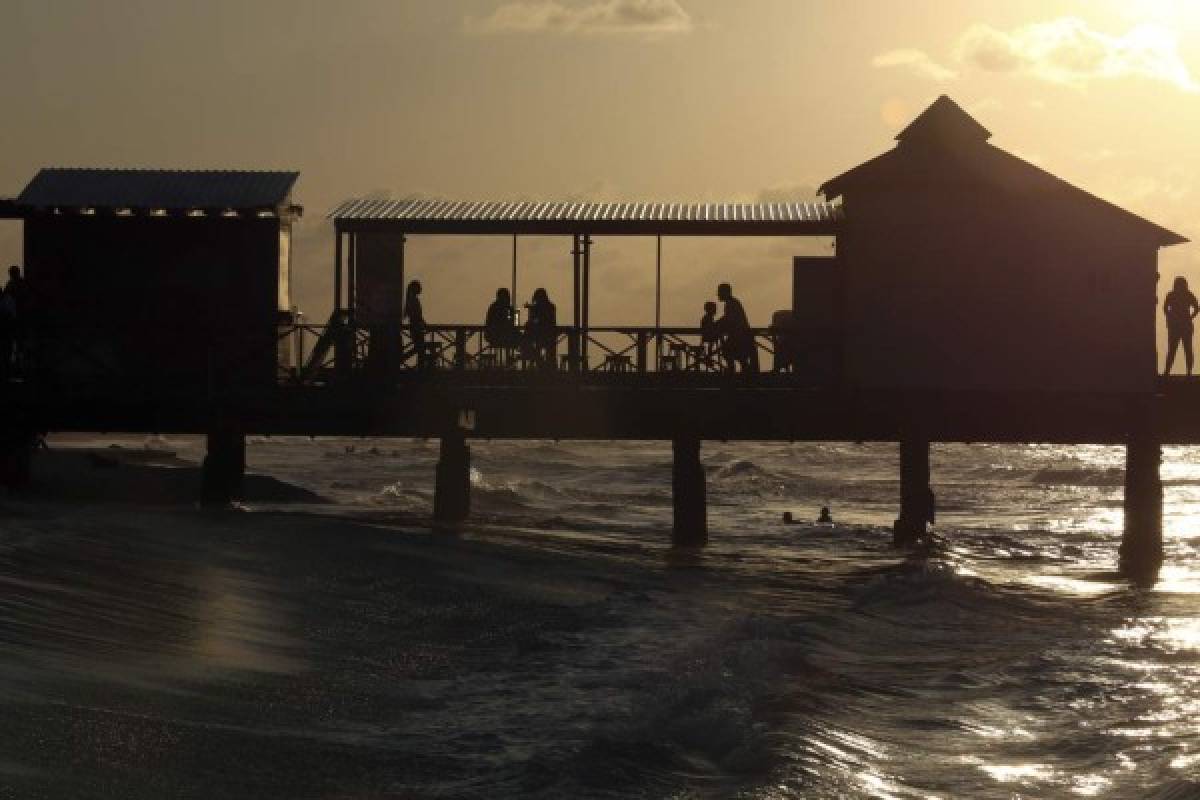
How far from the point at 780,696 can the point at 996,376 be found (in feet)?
42.3

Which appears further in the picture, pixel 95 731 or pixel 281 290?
pixel 281 290

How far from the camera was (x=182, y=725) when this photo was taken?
558 inches

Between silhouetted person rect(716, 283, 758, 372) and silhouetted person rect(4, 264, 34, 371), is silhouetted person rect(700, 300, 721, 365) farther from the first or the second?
silhouetted person rect(4, 264, 34, 371)

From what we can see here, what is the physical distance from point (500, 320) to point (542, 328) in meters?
0.66

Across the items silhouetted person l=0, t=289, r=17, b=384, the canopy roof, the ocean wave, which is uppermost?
the canopy roof

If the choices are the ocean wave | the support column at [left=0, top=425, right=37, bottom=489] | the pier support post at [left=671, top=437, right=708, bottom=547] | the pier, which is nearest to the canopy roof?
the pier

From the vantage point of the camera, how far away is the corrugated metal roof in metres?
30.8

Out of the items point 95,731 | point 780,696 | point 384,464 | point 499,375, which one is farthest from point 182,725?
point 384,464

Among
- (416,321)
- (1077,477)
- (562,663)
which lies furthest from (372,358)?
(1077,477)

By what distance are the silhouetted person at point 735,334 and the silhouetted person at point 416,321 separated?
4.37 m

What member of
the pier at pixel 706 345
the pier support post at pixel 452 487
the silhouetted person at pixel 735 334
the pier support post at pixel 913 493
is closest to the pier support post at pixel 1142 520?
the pier at pixel 706 345

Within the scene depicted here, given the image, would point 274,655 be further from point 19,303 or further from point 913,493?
point 913,493

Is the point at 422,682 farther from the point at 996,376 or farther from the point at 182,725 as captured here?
the point at 996,376

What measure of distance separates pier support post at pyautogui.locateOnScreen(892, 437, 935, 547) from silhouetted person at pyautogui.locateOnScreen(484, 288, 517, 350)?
646cm
